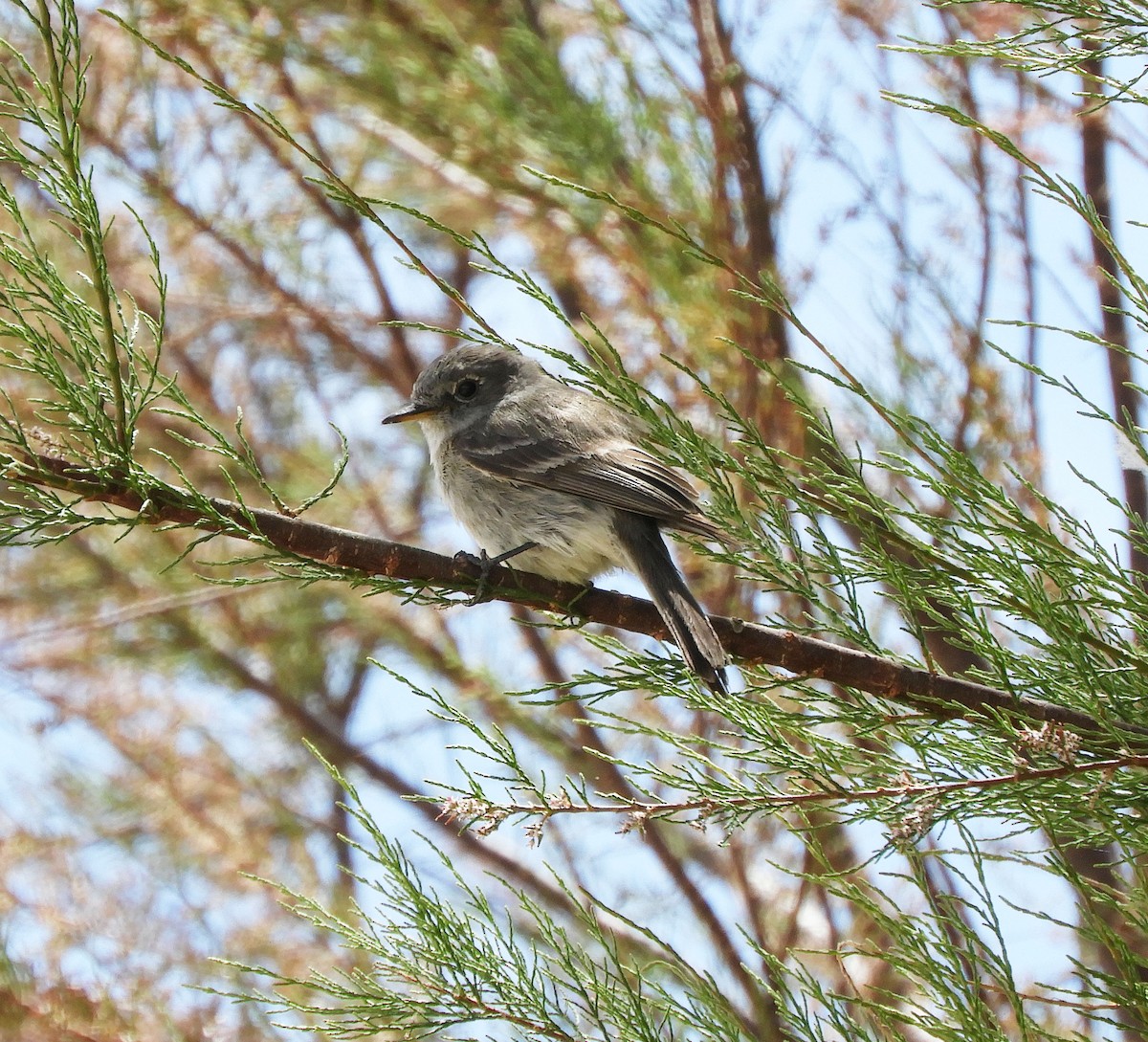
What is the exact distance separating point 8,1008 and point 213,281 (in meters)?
3.30

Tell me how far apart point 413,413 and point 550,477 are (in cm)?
76

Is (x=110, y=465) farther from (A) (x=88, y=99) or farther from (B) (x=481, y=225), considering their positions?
(B) (x=481, y=225)

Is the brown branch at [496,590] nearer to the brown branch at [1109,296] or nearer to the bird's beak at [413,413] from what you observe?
the bird's beak at [413,413]

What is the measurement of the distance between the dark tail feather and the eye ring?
106cm

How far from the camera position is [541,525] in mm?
3682

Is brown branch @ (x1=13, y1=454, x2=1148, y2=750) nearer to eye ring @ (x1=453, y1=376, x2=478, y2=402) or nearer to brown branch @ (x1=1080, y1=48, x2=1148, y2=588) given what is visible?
eye ring @ (x1=453, y1=376, x2=478, y2=402)

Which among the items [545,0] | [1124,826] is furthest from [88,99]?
[1124,826]

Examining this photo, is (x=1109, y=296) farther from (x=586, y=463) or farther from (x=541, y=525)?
(x=541, y=525)

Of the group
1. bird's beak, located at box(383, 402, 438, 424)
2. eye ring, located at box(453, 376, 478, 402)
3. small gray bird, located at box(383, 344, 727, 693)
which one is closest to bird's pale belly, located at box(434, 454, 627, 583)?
small gray bird, located at box(383, 344, 727, 693)

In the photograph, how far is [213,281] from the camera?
18.7ft

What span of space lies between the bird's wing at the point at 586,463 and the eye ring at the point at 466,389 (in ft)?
0.74

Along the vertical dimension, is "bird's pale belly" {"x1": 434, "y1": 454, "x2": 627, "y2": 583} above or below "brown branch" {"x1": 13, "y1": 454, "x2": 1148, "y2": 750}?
above

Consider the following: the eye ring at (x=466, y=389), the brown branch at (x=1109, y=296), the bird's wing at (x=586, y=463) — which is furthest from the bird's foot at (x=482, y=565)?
the brown branch at (x=1109, y=296)

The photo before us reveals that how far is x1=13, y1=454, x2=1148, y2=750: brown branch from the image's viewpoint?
7.39 feet
